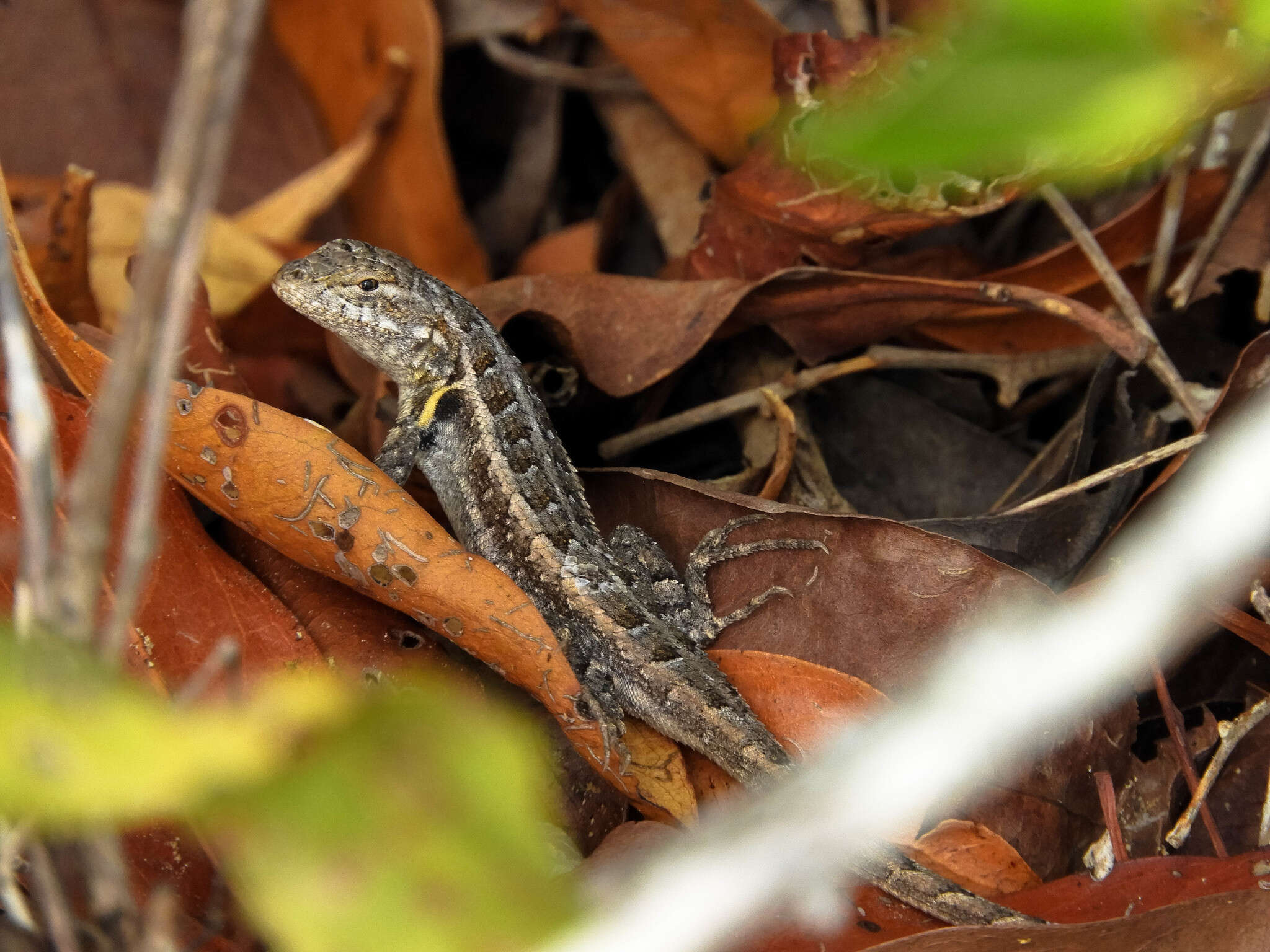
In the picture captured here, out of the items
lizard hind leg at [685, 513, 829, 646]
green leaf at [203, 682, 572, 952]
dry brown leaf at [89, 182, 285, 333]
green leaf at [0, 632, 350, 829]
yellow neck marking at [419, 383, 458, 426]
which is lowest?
lizard hind leg at [685, 513, 829, 646]

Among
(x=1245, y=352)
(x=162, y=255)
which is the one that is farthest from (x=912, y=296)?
(x=162, y=255)

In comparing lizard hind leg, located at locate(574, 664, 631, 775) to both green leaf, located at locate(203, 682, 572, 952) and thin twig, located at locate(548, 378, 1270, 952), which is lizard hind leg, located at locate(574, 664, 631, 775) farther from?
green leaf, located at locate(203, 682, 572, 952)

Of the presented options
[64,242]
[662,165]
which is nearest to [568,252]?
[662,165]

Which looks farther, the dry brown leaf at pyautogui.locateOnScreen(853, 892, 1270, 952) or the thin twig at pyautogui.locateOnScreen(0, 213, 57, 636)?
the dry brown leaf at pyautogui.locateOnScreen(853, 892, 1270, 952)

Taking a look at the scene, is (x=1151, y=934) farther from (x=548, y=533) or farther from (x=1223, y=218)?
(x=1223, y=218)

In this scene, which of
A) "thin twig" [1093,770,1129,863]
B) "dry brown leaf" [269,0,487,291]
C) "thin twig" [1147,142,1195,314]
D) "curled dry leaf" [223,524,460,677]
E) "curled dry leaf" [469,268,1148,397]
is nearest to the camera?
"thin twig" [1093,770,1129,863]

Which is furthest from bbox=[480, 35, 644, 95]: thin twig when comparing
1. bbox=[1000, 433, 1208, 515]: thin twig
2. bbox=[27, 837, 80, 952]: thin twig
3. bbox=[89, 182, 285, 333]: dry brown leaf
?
bbox=[27, 837, 80, 952]: thin twig
